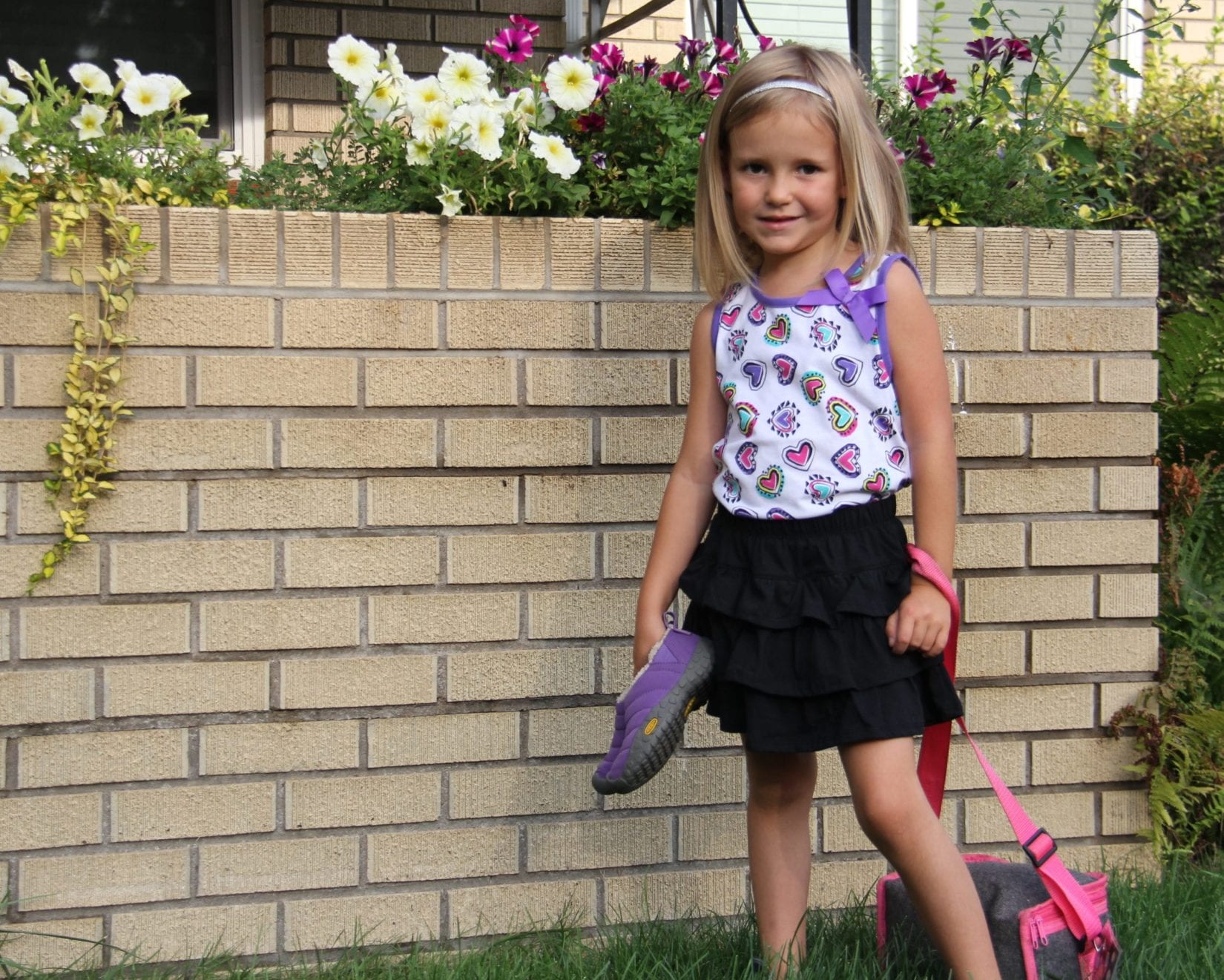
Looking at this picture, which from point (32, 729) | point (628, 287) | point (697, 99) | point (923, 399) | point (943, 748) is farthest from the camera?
point (697, 99)

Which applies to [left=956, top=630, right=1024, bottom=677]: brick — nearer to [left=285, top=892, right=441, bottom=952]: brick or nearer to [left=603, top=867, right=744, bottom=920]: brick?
[left=603, top=867, right=744, bottom=920]: brick

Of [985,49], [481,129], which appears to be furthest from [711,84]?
[985,49]

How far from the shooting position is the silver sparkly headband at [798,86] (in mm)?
2158

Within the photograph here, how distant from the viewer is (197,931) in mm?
2594

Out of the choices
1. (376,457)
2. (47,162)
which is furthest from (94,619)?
(47,162)

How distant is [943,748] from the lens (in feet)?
7.66

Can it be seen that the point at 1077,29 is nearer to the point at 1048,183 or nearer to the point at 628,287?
the point at 1048,183

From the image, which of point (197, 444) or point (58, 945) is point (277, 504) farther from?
point (58, 945)

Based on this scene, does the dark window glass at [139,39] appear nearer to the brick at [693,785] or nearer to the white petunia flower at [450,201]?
the white petunia flower at [450,201]

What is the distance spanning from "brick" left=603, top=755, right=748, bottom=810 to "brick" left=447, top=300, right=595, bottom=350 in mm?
911

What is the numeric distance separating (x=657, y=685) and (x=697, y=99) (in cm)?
141

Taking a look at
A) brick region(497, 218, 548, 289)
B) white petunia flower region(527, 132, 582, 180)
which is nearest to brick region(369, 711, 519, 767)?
brick region(497, 218, 548, 289)

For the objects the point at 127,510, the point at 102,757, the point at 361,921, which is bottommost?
the point at 361,921

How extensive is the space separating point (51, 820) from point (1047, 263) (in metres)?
2.36
